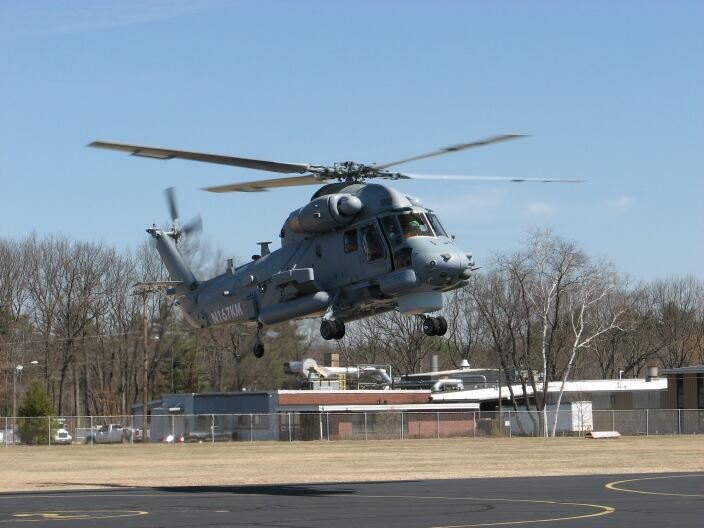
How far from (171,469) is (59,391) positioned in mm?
55295

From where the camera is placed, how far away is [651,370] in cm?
9481

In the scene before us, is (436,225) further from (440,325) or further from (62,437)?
(62,437)

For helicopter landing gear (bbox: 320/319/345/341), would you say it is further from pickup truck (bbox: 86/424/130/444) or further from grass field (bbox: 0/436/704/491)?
pickup truck (bbox: 86/424/130/444)

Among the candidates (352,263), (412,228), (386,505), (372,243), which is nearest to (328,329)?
(352,263)

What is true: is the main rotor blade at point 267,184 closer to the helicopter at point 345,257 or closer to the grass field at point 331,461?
the helicopter at point 345,257

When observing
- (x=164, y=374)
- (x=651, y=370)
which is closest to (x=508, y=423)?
(x=651, y=370)

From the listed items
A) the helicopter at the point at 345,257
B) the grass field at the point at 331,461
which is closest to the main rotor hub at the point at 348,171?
the helicopter at the point at 345,257

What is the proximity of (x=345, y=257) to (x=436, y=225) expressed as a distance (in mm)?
2657

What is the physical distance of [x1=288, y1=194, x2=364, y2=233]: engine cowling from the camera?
30719 millimetres

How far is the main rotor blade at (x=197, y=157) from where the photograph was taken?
27.9 m

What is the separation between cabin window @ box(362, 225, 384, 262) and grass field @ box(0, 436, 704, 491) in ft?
34.4

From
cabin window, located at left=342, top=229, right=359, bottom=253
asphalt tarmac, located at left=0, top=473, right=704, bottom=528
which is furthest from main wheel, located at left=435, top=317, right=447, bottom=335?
asphalt tarmac, located at left=0, top=473, right=704, bottom=528

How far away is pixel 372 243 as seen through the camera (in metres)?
30.5

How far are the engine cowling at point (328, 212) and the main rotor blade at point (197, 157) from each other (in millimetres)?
1181
